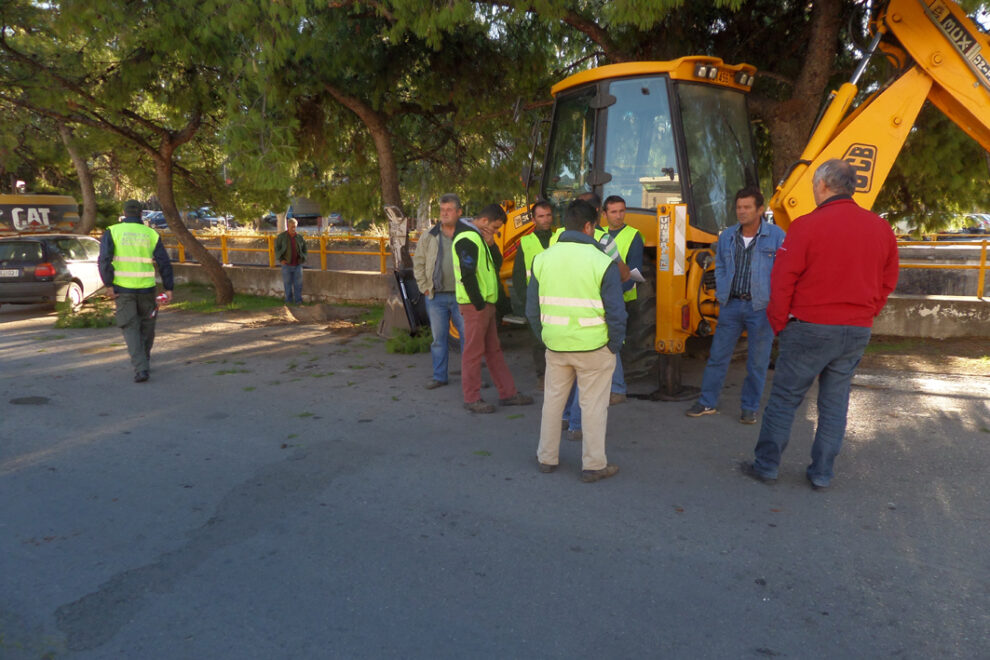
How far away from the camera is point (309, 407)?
256 inches

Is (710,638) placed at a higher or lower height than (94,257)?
lower

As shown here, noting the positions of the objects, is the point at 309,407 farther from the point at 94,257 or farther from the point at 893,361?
the point at 94,257

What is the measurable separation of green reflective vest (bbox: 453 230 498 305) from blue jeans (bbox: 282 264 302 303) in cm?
812

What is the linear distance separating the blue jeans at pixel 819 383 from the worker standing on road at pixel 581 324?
38.5 inches

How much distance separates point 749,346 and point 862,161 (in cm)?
201

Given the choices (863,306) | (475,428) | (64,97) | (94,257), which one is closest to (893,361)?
(863,306)

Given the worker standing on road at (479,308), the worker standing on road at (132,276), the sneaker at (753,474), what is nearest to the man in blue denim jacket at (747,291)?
the sneaker at (753,474)

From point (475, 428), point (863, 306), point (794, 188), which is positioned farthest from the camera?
point (794, 188)

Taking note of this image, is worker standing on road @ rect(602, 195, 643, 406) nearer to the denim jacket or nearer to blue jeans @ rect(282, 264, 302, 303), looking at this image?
the denim jacket

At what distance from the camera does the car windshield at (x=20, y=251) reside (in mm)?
13109

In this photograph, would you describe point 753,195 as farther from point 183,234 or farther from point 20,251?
point 20,251

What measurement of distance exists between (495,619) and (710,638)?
89 centimetres

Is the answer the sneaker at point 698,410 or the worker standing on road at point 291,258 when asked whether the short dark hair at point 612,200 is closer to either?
the sneaker at point 698,410

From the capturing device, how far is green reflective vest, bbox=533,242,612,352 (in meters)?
4.41
